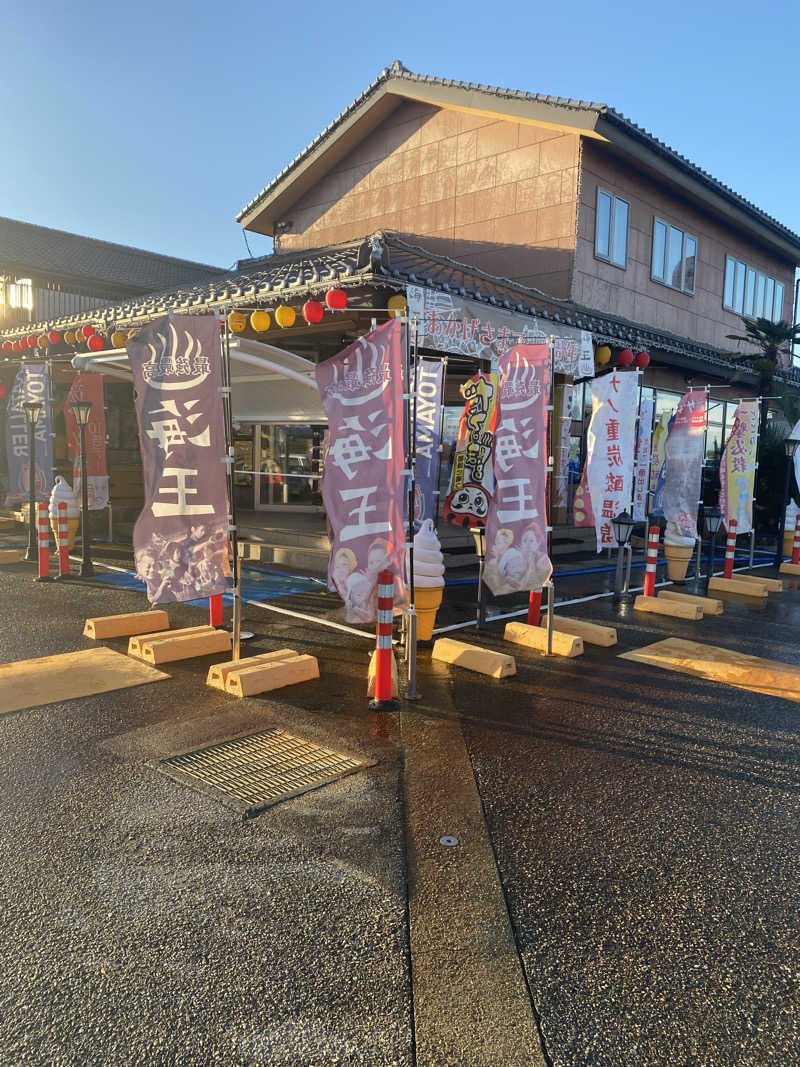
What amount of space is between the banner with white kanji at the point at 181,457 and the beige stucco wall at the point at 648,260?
11464 mm

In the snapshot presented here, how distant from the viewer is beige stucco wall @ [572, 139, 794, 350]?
51.3 ft

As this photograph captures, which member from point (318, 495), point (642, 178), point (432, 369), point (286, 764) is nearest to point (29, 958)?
point (286, 764)

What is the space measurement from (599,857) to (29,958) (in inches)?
105

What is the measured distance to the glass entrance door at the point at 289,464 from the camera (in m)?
14.7

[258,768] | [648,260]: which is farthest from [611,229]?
[258,768]

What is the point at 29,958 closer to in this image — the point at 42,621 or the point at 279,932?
the point at 279,932

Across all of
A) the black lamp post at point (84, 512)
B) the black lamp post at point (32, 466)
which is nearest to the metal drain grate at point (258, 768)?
the black lamp post at point (84, 512)

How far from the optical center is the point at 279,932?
3010 millimetres

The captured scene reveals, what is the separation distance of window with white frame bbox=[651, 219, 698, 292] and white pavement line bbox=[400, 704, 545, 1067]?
1712 centimetres

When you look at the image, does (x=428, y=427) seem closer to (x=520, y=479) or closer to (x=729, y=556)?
(x=520, y=479)

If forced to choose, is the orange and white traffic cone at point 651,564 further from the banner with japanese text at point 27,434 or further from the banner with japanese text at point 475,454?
the banner with japanese text at point 27,434

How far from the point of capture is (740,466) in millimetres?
12336

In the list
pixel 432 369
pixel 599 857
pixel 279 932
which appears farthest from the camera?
pixel 432 369

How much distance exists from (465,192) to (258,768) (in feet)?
52.9
